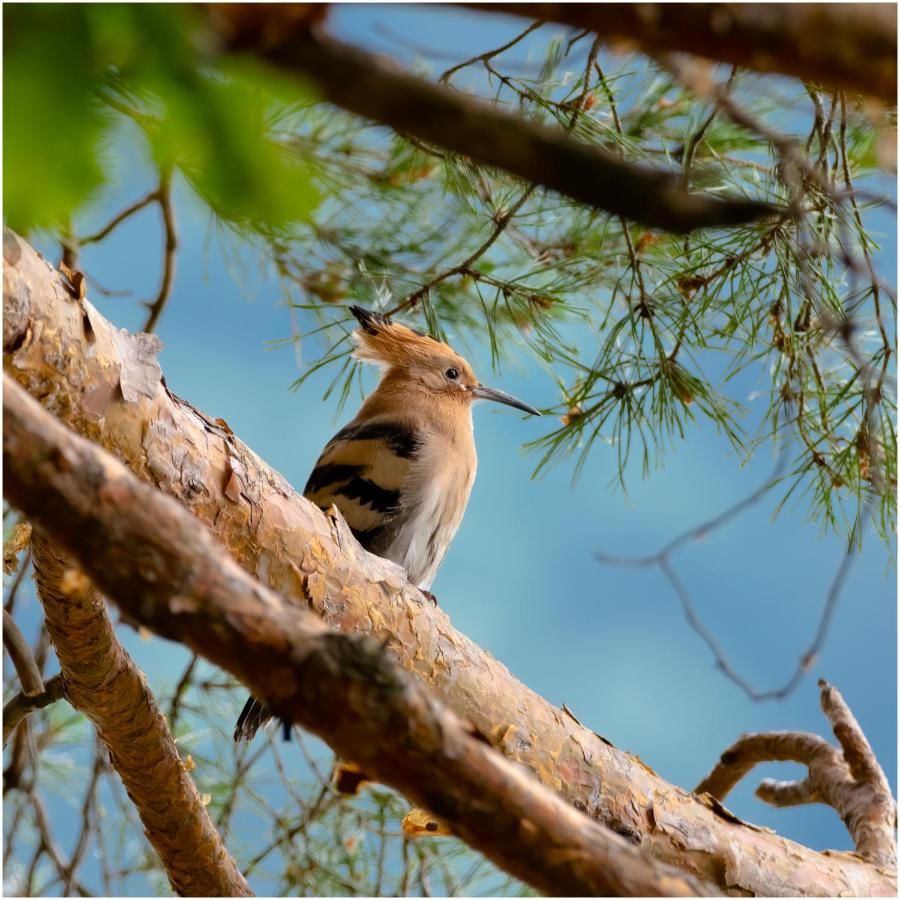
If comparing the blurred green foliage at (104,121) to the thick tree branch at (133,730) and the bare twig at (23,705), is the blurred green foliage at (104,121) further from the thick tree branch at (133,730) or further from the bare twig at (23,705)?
the bare twig at (23,705)

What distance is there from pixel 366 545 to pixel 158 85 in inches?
44.1

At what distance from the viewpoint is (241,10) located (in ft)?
1.28

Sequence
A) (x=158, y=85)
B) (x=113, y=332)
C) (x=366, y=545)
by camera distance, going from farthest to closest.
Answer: (x=366, y=545)
(x=113, y=332)
(x=158, y=85)

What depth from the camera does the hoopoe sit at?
4.78 feet

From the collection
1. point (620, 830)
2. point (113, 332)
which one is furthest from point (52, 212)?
point (620, 830)

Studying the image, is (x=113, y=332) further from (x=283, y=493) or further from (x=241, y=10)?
(x=241, y=10)

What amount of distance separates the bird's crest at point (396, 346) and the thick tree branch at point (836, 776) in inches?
28.8

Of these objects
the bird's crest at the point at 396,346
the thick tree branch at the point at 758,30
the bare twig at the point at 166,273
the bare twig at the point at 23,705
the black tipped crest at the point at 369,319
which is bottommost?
the bare twig at the point at 23,705

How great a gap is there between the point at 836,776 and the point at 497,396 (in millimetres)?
737

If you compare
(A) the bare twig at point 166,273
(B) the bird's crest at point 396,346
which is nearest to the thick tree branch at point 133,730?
(A) the bare twig at point 166,273

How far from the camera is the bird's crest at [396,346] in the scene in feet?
5.60

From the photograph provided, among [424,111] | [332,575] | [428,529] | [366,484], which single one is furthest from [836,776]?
[424,111]

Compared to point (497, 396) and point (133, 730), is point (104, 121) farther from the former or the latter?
point (497, 396)

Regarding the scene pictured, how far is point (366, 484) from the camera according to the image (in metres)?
1.46
